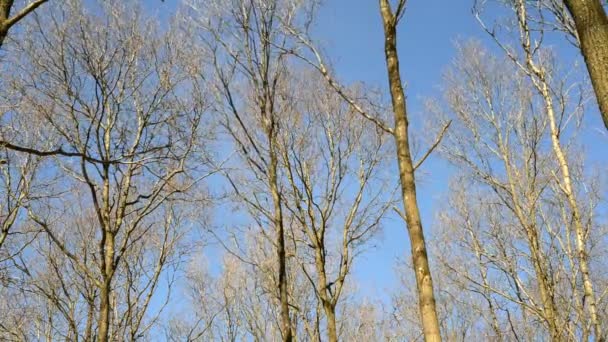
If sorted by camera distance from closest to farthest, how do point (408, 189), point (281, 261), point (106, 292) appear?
point (408, 189) < point (281, 261) < point (106, 292)

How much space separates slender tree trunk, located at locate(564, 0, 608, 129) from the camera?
2840 millimetres

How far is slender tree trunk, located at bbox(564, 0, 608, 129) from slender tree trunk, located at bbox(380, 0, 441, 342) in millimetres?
1285

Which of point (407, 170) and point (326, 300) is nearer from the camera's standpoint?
point (407, 170)

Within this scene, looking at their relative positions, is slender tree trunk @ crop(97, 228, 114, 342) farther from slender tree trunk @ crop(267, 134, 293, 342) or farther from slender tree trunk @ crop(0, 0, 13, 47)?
slender tree trunk @ crop(0, 0, 13, 47)

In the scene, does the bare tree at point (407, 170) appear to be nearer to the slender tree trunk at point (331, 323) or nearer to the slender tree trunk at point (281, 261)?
Answer: the slender tree trunk at point (281, 261)

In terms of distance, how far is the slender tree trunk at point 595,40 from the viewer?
2.84m

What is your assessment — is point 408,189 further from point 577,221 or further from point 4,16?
point 577,221

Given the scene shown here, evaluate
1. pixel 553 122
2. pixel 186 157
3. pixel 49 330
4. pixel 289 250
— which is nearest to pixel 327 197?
pixel 289 250

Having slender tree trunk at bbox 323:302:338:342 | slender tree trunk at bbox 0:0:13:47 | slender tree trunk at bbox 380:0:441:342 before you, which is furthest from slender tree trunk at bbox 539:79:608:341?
slender tree trunk at bbox 0:0:13:47

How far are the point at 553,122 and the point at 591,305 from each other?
315 cm

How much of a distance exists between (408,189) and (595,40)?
1.49 m

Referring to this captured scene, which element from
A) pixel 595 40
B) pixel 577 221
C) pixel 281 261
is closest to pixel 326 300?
pixel 281 261

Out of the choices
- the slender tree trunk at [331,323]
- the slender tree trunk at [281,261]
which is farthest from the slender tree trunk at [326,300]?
the slender tree trunk at [281,261]

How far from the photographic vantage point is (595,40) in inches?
117
